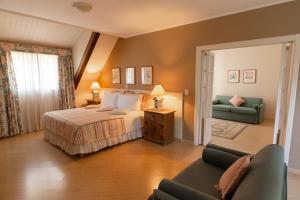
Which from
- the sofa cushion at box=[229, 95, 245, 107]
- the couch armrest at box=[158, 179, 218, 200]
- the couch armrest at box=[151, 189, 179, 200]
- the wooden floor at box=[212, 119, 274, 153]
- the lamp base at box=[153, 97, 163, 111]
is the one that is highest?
the lamp base at box=[153, 97, 163, 111]

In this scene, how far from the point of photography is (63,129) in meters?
3.40

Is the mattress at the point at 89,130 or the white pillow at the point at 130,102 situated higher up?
the white pillow at the point at 130,102

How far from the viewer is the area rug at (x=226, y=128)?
4375 millimetres

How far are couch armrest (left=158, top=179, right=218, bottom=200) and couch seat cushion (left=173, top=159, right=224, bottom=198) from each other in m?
0.35

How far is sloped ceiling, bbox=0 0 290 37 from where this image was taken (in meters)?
Result: 2.65

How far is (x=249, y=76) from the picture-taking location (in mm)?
5973

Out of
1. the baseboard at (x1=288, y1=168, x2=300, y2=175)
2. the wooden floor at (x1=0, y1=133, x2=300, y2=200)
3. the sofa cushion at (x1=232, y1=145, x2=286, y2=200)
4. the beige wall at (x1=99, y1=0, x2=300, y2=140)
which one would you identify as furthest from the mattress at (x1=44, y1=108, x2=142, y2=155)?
the baseboard at (x1=288, y1=168, x2=300, y2=175)

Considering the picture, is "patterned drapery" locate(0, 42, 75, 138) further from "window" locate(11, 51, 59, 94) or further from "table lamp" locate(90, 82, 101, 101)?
"table lamp" locate(90, 82, 101, 101)

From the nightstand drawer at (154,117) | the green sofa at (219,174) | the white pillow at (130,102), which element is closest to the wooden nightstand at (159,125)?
the nightstand drawer at (154,117)

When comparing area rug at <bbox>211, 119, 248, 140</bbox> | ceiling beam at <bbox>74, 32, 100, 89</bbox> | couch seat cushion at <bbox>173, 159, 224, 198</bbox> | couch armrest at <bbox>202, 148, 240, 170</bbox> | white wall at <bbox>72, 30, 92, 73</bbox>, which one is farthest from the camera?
white wall at <bbox>72, 30, 92, 73</bbox>

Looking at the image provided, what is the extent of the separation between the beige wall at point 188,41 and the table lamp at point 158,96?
30cm

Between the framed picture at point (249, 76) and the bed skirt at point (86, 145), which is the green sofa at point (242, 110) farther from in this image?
the bed skirt at point (86, 145)

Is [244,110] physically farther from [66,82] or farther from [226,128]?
[66,82]

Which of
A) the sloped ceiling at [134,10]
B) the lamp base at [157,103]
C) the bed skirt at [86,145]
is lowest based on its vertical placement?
the bed skirt at [86,145]
